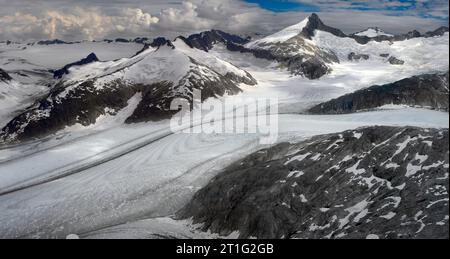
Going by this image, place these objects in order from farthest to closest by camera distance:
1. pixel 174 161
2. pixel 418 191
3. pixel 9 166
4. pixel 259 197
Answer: pixel 9 166 → pixel 174 161 → pixel 259 197 → pixel 418 191

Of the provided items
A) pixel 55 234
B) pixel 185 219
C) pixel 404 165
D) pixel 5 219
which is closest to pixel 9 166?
pixel 5 219

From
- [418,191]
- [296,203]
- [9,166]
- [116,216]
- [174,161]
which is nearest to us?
[418,191]

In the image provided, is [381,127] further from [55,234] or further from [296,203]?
[55,234]

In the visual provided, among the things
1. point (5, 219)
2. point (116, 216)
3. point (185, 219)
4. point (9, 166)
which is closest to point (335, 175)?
point (185, 219)

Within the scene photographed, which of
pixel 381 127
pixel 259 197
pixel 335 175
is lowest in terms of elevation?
pixel 259 197

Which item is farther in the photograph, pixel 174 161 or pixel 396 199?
pixel 174 161
